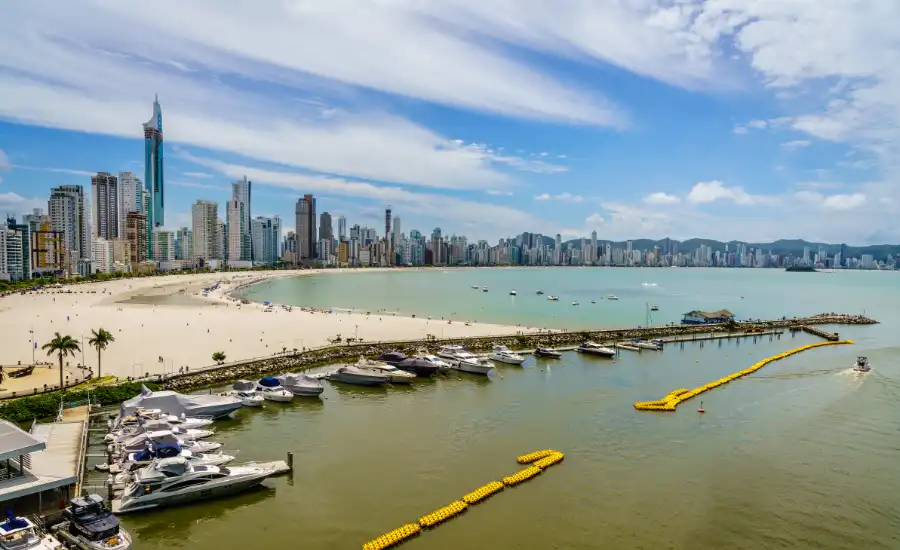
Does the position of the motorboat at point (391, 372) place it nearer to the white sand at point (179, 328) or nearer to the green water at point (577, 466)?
the green water at point (577, 466)

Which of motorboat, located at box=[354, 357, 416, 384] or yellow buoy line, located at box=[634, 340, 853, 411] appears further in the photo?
motorboat, located at box=[354, 357, 416, 384]

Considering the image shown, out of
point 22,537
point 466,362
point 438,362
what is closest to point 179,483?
point 22,537

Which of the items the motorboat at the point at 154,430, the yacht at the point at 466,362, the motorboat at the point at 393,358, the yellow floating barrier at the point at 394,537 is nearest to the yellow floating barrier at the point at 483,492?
the yellow floating barrier at the point at 394,537

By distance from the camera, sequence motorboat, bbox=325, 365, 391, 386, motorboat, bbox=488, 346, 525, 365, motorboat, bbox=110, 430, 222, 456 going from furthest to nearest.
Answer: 1. motorboat, bbox=488, 346, 525, 365
2. motorboat, bbox=325, 365, 391, 386
3. motorboat, bbox=110, 430, 222, 456

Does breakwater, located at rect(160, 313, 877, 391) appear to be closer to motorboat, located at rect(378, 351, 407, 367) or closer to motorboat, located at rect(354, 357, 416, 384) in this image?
motorboat, located at rect(378, 351, 407, 367)

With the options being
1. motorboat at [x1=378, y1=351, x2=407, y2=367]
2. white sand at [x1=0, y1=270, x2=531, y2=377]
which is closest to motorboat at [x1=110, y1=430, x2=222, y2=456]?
white sand at [x1=0, y1=270, x2=531, y2=377]

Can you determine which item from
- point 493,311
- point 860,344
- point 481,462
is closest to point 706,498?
point 481,462

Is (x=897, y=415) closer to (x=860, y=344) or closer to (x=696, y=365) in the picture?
(x=696, y=365)
